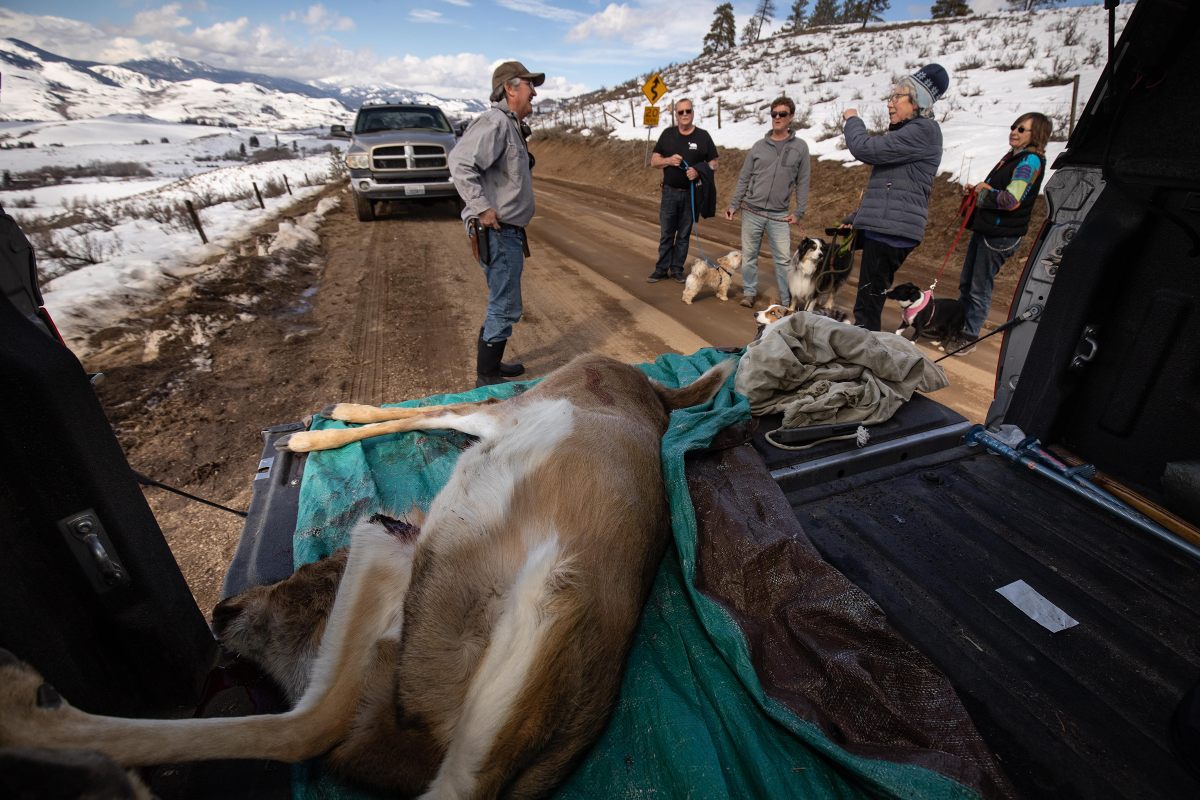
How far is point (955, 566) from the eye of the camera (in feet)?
7.47

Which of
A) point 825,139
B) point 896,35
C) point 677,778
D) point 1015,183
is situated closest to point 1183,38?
point 677,778

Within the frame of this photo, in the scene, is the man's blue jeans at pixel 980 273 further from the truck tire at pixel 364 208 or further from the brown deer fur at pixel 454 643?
the truck tire at pixel 364 208

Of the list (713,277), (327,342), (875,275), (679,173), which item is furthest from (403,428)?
(679,173)

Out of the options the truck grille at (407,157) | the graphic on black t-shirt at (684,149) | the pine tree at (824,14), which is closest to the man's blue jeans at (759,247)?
the graphic on black t-shirt at (684,149)

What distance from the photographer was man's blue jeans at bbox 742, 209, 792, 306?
7004 millimetres

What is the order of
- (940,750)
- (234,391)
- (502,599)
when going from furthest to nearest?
(234,391)
(502,599)
(940,750)

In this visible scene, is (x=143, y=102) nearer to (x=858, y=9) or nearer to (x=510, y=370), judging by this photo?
(x=858, y=9)

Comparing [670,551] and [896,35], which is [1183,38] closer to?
[670,551]

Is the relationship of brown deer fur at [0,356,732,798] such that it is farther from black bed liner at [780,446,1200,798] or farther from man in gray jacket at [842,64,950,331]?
man in gray jacket at [842,64,950,331]

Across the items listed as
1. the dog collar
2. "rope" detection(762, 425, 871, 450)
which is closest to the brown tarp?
"rope" detection(762, 425, 871, 450)

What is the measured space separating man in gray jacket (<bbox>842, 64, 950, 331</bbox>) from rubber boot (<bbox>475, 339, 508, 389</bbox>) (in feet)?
12.4

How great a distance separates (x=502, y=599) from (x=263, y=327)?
5563 mm

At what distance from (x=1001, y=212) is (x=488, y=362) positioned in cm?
559

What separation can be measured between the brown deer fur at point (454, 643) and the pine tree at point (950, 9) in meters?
51.1
